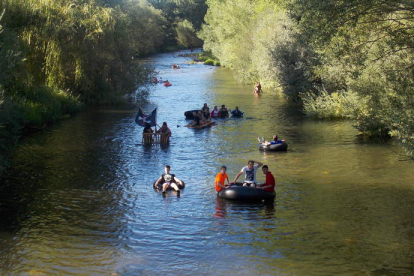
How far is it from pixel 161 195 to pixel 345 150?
33.5 feet

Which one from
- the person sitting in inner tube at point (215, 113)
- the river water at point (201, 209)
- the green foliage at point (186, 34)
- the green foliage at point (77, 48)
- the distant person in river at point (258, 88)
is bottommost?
the river water at point (201, 209)

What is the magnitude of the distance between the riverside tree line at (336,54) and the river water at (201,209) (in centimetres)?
240

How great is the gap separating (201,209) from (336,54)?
6.45m

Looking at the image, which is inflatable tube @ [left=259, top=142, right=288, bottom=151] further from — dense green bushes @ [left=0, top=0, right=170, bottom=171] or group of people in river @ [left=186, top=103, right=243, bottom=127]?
dense green bushes @ [left=0, top=0, right=170, bottom=171]

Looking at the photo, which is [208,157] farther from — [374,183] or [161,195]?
[374,183]

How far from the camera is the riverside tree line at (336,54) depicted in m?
14.5

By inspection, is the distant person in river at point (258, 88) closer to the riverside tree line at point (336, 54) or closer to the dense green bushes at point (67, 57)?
the riverside tree line at point (336, 54)

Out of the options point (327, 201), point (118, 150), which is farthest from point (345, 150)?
point (118, 150)

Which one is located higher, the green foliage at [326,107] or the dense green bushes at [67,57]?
the dense green bushes at [67,57]

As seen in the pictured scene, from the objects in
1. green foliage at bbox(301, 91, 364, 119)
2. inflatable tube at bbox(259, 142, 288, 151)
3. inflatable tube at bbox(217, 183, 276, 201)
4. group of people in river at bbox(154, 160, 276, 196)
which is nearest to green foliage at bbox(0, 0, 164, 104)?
group of people in river at bbox(154, 160, 276, 196)

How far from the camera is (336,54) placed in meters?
15.5

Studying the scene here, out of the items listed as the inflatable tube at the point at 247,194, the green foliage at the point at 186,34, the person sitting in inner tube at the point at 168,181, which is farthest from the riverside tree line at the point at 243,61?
the green foliage at the point at 186,34

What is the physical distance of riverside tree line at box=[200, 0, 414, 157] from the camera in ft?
47.6

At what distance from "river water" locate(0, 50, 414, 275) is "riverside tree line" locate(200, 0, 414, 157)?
2397mm
